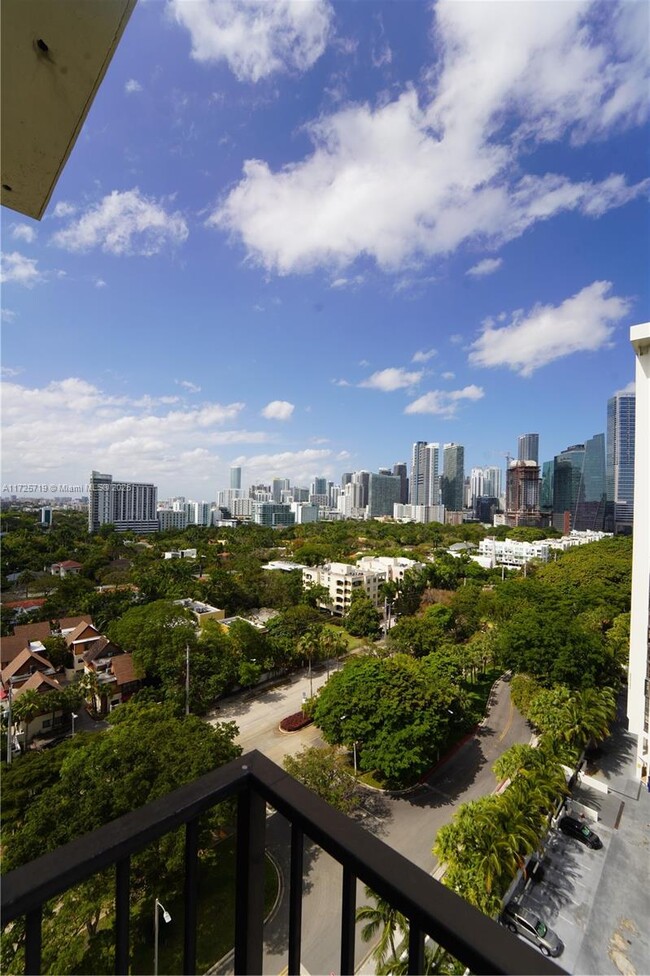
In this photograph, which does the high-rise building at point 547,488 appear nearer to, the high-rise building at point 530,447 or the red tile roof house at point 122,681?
the high-rise building at point 530,447

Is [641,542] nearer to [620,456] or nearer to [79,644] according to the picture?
[79,644]

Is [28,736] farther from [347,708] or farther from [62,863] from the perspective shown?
[62,863]

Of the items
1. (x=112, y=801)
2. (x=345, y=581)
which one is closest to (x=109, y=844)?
(x=112, y=801)

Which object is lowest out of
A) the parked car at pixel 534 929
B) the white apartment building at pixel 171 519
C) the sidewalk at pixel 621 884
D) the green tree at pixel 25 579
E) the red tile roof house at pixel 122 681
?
the sidewalk at pixel 621 884

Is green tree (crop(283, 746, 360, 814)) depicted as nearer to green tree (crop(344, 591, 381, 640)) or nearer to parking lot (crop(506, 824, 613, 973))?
parking lot (crop(506, 824, 613, 973))

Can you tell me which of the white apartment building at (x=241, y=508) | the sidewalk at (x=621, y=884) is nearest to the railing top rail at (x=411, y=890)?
the sidewalk at (x=621, y=884)

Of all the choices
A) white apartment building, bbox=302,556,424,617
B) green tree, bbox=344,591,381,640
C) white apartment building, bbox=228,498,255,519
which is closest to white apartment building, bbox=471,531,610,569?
white apartment building, bbox=302,556,424,617
